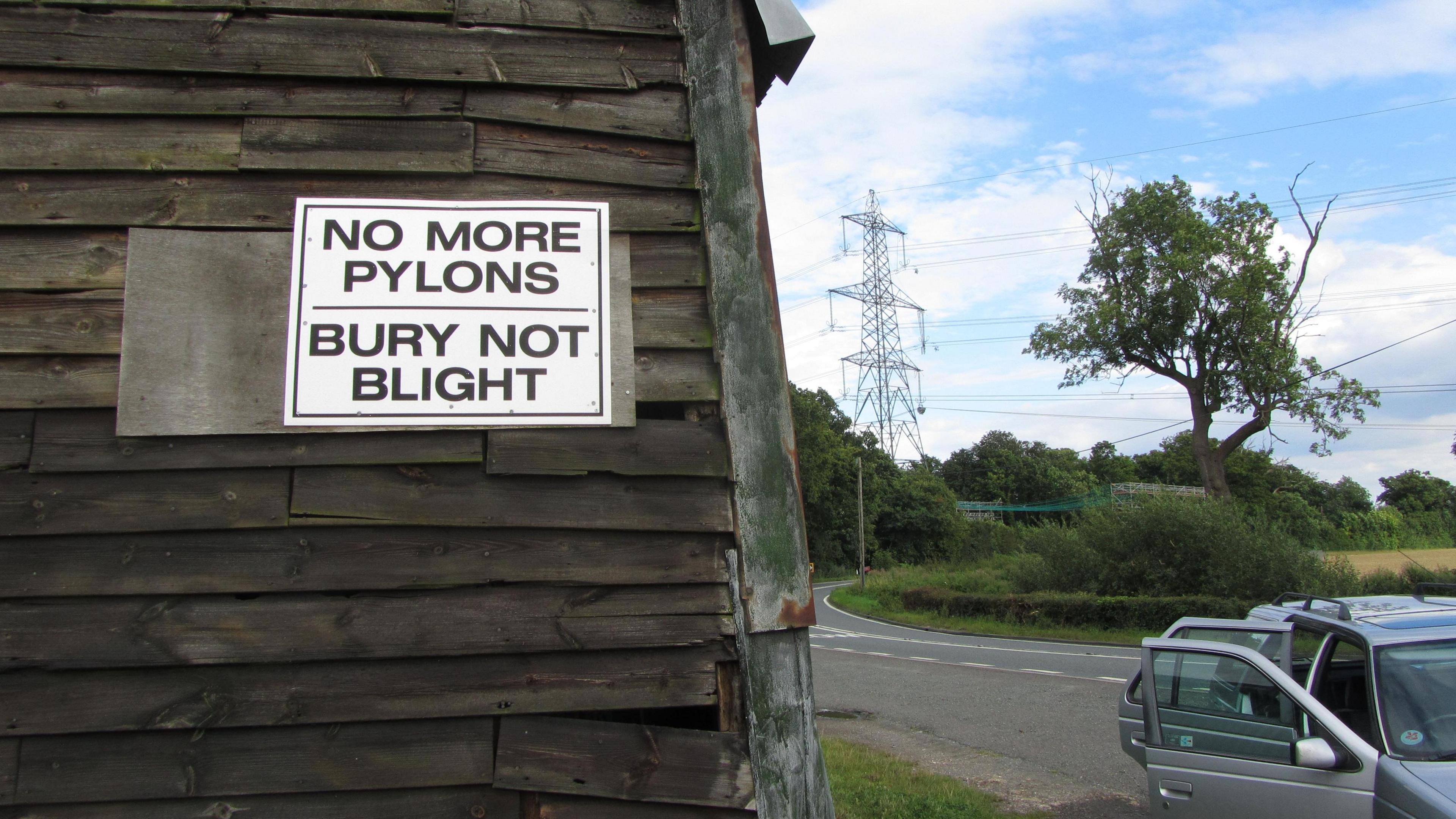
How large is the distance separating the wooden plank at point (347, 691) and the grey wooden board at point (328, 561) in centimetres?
23

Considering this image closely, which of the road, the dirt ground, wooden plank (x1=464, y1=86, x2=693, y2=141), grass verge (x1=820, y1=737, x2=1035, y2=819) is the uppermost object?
wooden plank (x1=464, y1=86, x2=693, y2=141)

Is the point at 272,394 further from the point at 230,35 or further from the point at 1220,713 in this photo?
the point at 1220,713

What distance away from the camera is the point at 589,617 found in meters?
2.59

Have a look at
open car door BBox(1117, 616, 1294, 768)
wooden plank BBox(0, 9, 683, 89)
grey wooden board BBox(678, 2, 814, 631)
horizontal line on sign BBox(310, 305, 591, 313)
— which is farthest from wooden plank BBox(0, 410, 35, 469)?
open car door BBox(1117, 616, 1294, 768)

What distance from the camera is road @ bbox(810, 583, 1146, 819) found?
706 centimetres

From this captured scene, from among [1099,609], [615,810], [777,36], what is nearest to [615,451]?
[615,810]

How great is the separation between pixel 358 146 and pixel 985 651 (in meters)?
17.1

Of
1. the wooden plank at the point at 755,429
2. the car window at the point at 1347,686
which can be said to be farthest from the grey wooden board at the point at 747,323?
the car window at the point at 1347,686

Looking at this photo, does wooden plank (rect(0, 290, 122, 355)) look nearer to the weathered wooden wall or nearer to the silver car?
the weathered wooden wall

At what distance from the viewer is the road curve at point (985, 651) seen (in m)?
14.0

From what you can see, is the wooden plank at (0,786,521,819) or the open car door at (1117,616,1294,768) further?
the open car door at (1117,616,1294,768)

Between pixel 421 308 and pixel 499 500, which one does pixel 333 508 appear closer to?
pixel 499 500

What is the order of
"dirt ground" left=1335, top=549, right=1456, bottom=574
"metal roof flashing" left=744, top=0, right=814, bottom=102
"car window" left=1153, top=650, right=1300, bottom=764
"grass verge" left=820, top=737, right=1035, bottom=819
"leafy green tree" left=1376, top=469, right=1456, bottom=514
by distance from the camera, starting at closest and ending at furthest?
"metal roof flashing" left=744, top=0, right=814, bottom=102, "car window" left=1153, top=650, right=1300, bottom=764, "grass verge" left=820, top=737, right=1035, bottom=819, "dirt ground" left=1335, top=549, right=1456, bottom=574, "leafy green tree" left=1376, top=469, right=1456, bottom=514

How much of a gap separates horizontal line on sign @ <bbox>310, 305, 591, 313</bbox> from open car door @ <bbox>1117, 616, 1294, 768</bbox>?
4.16 meters
